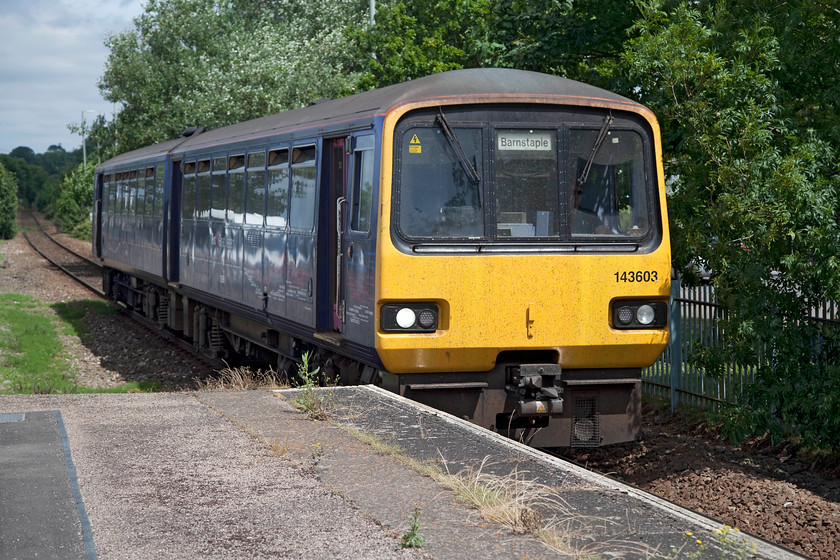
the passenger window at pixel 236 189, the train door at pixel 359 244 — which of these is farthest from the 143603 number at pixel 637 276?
the passenger window at pixel 236 189

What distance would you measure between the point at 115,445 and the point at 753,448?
5735 millimetres

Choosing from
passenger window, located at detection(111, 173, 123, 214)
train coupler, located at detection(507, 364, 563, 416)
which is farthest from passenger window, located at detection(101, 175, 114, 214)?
train coupler, located at detection(507, 364, 563, 416)

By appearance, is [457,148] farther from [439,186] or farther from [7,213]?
[7,213]

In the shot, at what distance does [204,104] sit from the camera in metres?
28.4

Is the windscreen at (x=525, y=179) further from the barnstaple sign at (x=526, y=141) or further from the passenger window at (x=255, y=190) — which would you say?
the passenger window at (x=255, y=190)

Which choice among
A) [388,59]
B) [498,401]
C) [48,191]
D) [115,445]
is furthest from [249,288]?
[48,191]

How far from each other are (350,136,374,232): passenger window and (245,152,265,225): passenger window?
300 cm

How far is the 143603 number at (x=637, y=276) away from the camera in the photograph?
8.40 meters

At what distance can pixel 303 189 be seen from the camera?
400 inches

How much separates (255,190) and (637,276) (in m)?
4.98

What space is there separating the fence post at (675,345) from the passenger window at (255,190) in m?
4.43

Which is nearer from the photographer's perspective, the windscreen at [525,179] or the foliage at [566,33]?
the windscreen at [525,179]

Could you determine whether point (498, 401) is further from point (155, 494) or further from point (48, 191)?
point (48, 191)

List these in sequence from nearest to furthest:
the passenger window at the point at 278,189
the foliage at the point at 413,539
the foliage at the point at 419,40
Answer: the foliage at the point at 413,539 < the passenger window at the point at 278,189 < the foliage at the point at 419,40
